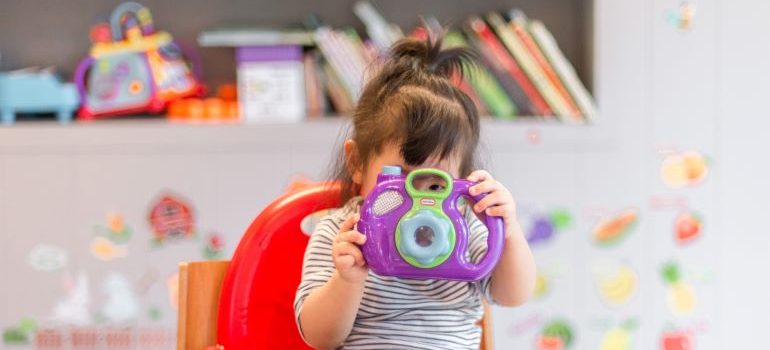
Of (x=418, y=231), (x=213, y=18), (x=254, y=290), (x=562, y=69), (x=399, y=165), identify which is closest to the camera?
(x=418, y=231)

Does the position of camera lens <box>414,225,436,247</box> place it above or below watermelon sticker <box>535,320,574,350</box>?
above

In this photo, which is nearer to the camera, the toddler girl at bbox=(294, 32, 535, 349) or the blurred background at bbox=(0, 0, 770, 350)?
the toddler girl at bbox=(294, 32, 535, 349)

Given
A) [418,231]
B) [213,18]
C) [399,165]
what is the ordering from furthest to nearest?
[213,18]
[399,165]
[418,231]

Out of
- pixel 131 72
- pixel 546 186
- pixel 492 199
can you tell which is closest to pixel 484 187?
pixel 492 199

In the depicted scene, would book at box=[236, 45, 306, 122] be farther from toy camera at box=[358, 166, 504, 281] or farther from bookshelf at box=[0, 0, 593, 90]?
toy camera at box=[358, 166, 504, 281]

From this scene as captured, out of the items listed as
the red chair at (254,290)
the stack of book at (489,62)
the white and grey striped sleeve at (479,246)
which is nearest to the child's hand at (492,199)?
the white and grey striped sleeve at (479,246)

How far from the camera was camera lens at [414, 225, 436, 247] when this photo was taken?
774 mm

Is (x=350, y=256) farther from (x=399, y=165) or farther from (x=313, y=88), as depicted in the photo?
(x=313, y=88)

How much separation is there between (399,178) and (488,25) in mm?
1099

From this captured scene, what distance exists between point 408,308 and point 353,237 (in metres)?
0.16

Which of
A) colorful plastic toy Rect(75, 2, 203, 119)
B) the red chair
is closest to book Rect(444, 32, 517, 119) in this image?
colorful plastic toy Rect(75, 2, 203, 119)

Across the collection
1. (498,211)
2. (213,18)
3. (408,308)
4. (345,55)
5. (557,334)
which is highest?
(213,18)

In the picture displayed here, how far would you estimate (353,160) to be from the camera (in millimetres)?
964

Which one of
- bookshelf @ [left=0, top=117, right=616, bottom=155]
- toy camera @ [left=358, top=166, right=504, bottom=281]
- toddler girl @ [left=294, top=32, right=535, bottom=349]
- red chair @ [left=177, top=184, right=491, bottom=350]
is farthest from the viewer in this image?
bookshelf @ [left=0, top=117, right=616, bottom=155]
